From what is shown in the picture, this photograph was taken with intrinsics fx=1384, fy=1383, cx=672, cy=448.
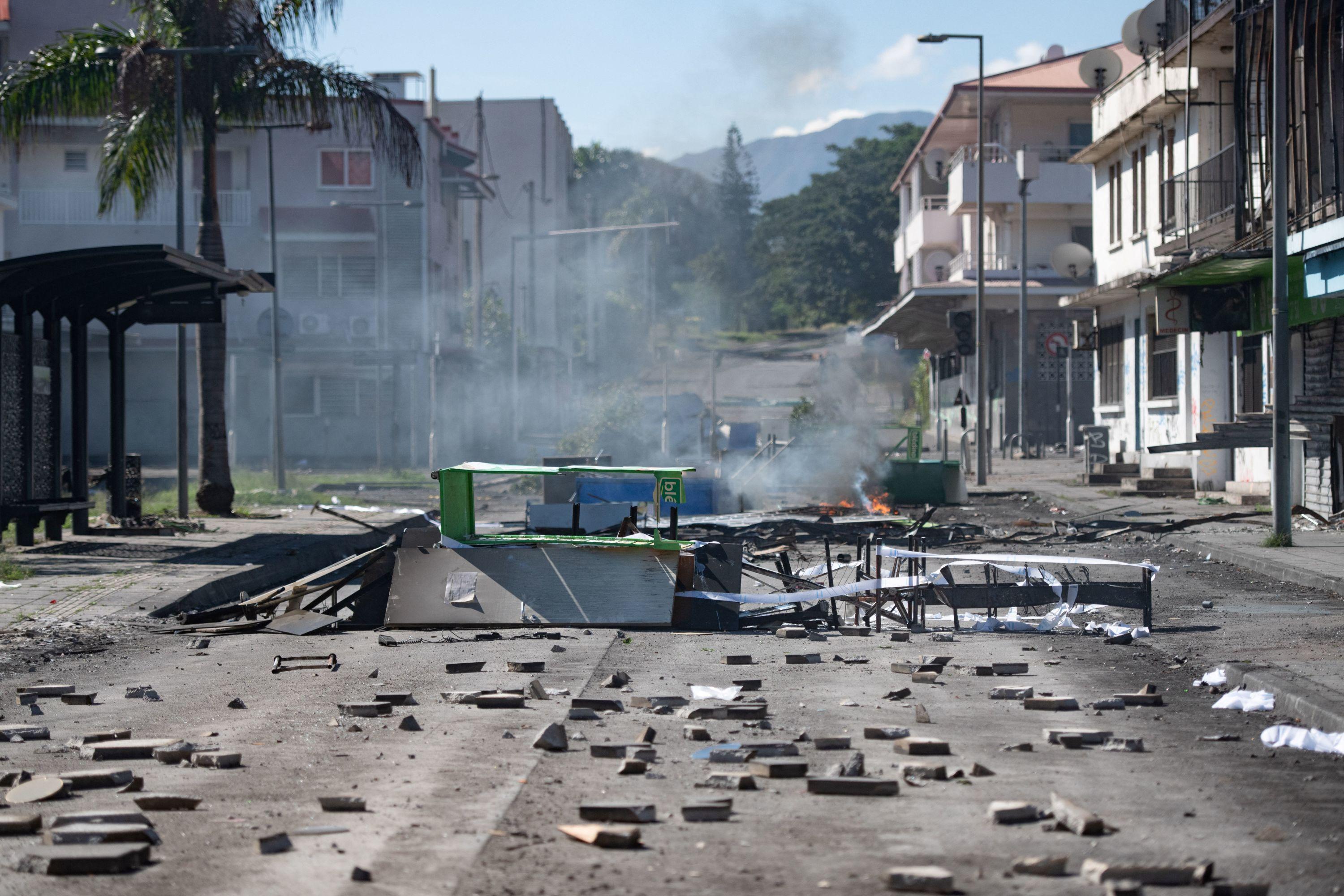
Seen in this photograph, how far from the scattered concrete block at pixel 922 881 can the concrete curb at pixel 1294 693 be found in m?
3.13

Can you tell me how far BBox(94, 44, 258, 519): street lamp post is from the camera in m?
19.5

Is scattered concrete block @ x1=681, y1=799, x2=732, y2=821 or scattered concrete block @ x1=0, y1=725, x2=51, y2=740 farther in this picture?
scattered concrete block @ x1=0, y1=725, x2=51, y2=740

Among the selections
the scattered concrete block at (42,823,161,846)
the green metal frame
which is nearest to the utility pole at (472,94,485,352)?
the green metal frame

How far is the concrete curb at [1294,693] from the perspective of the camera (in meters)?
6.37

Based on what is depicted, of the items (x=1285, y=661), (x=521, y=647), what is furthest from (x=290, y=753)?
(x=1285, y=661)

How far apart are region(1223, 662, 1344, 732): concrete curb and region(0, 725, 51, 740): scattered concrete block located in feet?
19.4

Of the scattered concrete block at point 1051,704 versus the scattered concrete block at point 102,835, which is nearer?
the scattered concrete block at point 102,835

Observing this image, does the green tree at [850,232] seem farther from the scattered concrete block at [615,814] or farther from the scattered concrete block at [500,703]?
the scattered concrete block at [615,814]

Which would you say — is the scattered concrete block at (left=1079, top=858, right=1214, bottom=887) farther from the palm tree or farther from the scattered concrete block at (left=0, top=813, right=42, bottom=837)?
the palm tree

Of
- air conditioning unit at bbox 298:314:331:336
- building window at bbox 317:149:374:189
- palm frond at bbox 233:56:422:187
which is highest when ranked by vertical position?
building window at bbox 317:149:374:189

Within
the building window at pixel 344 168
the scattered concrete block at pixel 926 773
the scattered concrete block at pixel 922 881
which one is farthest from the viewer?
the building window at pixel 344 168

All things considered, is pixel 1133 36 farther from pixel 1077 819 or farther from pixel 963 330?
pixel 1077 819

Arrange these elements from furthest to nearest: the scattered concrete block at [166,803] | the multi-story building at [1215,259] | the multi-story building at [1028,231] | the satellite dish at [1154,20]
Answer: the multi-story building at [1028,231]
the satellite dish at [1154,20]
the multi-story building at [1215,259]
the scattered concrete block at [166,803]

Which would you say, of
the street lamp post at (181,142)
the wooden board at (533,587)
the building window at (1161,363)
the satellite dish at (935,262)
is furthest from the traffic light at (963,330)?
the satellite dish at (935,262)
